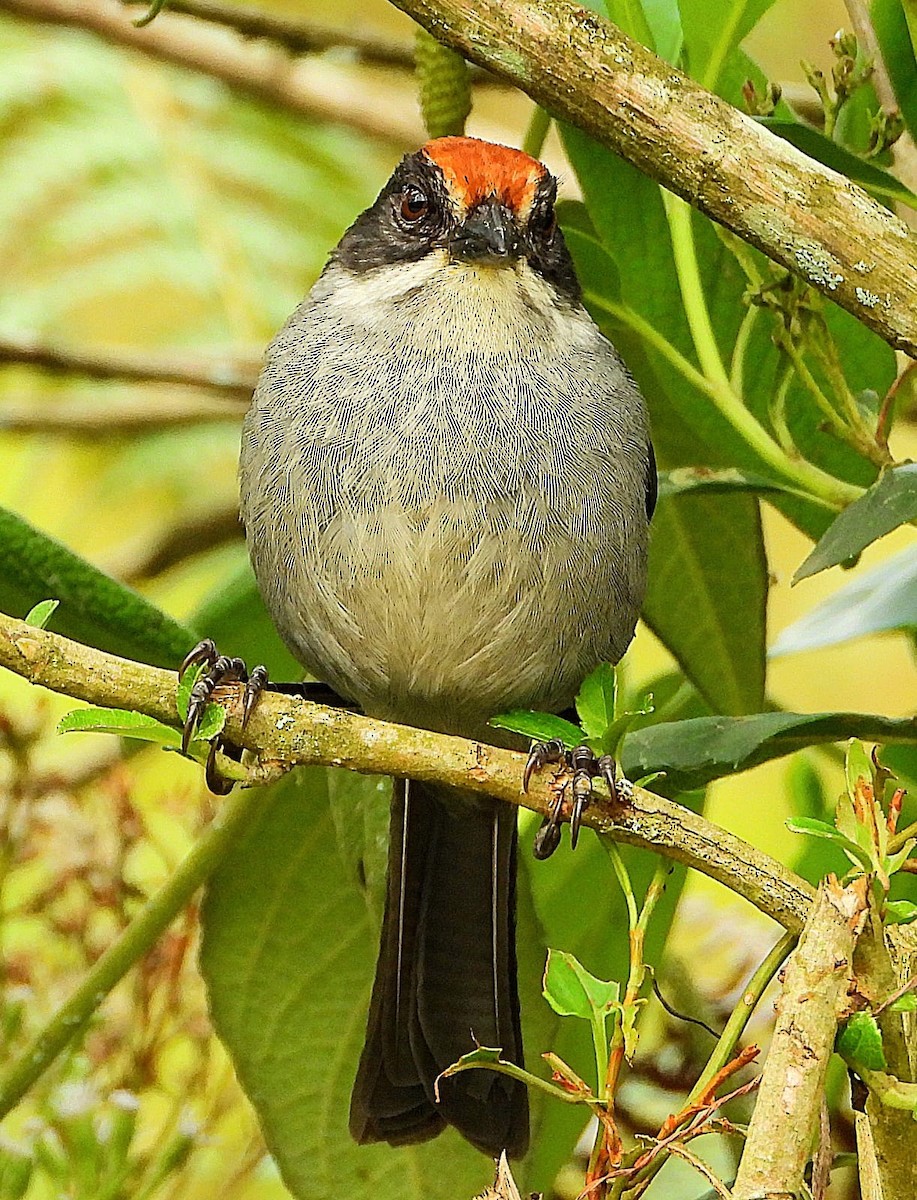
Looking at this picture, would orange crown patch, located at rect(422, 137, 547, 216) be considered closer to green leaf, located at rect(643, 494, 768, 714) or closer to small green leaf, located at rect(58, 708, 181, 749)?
green leaf, located at rect(643, 494, 768, 714)

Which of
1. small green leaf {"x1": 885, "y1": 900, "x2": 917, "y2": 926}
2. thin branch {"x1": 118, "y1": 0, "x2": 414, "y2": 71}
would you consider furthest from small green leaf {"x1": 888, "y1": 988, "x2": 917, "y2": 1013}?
thin branch {"x1": 118, "y1": 0, "x2": 414, "y2": 71}

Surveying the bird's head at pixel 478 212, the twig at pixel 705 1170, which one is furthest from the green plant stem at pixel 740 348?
the twig at pixel 705 1170

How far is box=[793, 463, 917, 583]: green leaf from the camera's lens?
1597 millimetres

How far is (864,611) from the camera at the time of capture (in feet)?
6.73

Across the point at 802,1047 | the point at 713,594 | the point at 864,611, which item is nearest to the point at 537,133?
the point at 713,594

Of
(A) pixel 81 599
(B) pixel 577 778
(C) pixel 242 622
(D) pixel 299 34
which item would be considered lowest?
(C) pixel 242 622

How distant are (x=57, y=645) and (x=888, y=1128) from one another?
2.34 feet

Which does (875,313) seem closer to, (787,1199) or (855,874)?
(855,874)

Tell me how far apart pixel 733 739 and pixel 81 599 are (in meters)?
0.74

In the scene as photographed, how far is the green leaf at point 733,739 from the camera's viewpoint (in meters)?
1.72

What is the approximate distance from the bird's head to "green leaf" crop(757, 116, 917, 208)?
0.41 meters

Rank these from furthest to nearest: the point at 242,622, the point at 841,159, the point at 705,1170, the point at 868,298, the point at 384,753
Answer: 1. the point at 242,622
2. the point at 841,159
3. the point at 868,298
4. the point at 384,753
5. the point at 705,1170

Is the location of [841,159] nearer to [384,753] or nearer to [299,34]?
[384,753]

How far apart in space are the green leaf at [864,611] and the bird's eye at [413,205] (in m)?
0.78
